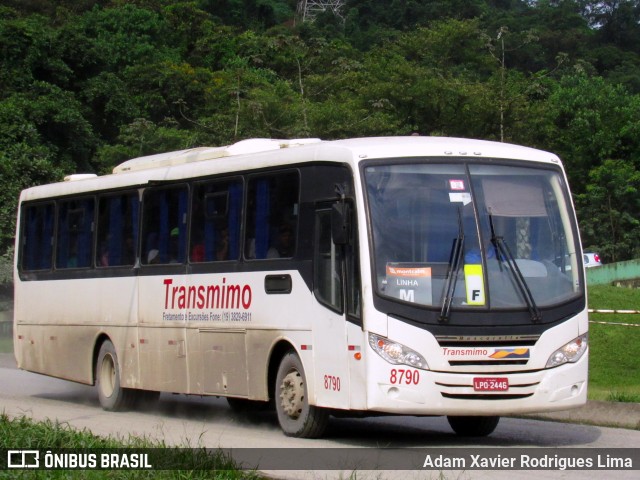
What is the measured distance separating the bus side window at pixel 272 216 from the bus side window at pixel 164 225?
1.62 metres

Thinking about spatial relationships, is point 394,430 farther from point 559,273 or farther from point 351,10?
point 351,10

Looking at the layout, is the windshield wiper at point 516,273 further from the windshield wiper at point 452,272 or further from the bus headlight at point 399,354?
the bus headlight at point 399,354

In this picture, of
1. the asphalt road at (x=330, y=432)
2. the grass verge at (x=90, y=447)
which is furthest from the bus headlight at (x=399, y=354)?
the grass verge at (x=90, y=447)

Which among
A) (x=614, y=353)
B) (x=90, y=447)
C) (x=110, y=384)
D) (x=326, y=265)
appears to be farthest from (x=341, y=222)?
(x=614, y=353)

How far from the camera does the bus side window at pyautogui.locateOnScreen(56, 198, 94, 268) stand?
17.1 m

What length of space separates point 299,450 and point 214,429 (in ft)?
8.28

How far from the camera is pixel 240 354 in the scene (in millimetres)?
13297

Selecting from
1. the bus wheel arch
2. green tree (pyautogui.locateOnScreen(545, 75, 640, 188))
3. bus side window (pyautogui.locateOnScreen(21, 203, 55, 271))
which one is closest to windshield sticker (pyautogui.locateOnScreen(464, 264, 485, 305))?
the bus wheel arch

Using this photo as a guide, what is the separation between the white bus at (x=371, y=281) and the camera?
36.1 ft

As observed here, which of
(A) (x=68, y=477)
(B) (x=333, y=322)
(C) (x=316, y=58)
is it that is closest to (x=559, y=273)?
(B) (x=333, y=322)

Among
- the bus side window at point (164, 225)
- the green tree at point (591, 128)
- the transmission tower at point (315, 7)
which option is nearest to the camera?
the bus side window at point (164, 225)

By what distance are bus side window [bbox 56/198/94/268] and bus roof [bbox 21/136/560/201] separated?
23cm

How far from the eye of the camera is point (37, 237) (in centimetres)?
1850

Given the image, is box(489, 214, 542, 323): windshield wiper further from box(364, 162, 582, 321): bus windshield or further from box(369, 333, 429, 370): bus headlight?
box(369, 333, 429, 370): bus headlight
